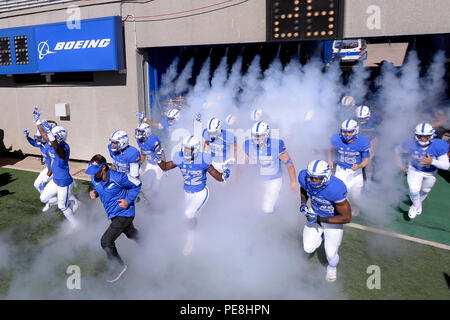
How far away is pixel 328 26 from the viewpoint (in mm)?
8383

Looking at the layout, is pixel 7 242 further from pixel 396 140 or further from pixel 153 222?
pixel 396 140

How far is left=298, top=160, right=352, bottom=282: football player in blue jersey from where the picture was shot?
4.72m

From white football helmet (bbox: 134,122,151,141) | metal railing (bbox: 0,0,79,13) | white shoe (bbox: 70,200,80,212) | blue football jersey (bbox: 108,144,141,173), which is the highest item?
metal railing (bbox: 0,0,79,13)

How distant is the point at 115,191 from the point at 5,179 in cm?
699

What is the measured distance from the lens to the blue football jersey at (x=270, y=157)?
22.2 ft

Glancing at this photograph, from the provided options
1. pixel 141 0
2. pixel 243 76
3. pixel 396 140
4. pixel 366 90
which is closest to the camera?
pixel 141 0

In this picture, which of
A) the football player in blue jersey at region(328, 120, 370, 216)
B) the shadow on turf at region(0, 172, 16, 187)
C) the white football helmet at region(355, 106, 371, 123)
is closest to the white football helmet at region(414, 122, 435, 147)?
the football player in blue jersey at region(328, 120, 370, 216)

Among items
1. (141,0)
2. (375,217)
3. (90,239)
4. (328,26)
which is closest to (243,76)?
(141,0)

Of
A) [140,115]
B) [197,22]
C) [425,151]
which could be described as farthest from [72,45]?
[425,151]

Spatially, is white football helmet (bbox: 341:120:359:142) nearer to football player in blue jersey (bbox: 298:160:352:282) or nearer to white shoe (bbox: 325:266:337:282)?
football player in blue jersey (bbox: 298:160:352:282)

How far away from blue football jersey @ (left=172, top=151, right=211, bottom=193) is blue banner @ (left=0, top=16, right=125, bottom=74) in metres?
6.05

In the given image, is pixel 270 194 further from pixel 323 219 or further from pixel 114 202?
pixel 114 202

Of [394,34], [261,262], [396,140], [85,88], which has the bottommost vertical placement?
[261,262]

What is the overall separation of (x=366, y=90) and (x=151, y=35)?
12.0 meters
